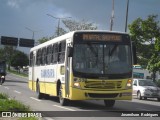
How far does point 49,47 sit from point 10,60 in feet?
405

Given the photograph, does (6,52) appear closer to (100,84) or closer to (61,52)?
(61,52)

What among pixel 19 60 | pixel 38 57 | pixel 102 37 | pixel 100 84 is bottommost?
pixel 100 84

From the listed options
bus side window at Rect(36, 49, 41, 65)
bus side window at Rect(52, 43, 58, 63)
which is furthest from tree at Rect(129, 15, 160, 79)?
bus side window at Rect(52, 43, 58, 63)

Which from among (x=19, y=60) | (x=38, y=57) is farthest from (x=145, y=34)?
(x=19, y=60)

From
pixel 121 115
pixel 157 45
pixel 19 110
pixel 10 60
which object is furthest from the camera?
pixel 10 60

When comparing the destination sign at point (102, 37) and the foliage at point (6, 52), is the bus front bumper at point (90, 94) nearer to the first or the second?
the destination sign at point (102, 37)

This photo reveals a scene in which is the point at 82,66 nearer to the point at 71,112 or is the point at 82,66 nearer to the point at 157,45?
the point at 71,112

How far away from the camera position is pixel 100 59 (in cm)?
1922

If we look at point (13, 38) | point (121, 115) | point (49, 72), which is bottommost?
point (121, 115)

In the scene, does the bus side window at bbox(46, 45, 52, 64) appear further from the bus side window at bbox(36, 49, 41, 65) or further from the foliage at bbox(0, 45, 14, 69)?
the foliage at bbox(0, 45, 14, 69)

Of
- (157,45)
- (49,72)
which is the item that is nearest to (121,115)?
(49,72)

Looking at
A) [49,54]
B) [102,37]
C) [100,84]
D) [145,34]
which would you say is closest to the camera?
[100,84]

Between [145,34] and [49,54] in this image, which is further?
[145,34]

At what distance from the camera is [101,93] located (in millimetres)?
18969
